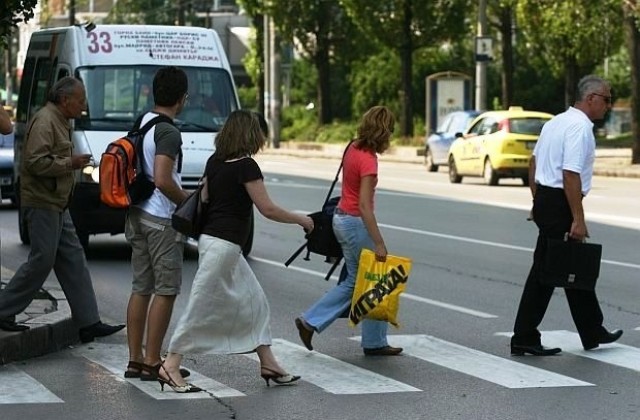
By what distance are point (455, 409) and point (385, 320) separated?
1721mm

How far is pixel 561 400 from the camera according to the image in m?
8.70

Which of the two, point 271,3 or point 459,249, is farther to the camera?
point 271,3

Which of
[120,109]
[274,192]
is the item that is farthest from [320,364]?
[274,192]

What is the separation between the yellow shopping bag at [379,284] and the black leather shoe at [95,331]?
→ 199 centimetres

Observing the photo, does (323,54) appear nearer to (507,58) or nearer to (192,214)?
(507,58)

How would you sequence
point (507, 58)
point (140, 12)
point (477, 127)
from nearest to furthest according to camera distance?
point (477, 127) → point (507, 58) → point (140, 12)

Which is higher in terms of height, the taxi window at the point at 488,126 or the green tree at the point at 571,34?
the green tree at the point at 571,34

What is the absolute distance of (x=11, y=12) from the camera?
12.8m

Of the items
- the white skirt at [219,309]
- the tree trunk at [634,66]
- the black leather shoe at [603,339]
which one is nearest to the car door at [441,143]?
the tree trunk at [634,66]

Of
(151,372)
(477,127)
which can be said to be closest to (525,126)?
(477,127)

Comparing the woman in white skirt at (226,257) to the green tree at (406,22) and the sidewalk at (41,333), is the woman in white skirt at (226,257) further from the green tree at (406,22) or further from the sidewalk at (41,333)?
the green tree at (406,22)

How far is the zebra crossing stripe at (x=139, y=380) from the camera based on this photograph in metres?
8.90

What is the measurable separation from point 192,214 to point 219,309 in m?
0.55

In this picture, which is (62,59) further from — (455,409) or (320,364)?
(455,409)
